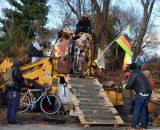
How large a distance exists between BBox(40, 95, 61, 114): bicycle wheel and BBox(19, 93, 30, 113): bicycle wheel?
22.6 inches

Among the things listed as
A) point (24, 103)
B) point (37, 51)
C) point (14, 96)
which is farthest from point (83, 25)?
point (14, 96)

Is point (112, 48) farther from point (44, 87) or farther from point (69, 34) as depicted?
point (44, 87)

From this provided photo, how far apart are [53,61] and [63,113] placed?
2.49 m

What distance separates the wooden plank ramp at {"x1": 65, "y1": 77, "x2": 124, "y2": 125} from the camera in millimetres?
14916

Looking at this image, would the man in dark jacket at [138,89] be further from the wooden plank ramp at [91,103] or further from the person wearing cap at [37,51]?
the person wearing cap at [37,51]

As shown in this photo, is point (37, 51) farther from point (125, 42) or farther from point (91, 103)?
point (125, 42)

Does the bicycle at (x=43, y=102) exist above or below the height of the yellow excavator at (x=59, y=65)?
below

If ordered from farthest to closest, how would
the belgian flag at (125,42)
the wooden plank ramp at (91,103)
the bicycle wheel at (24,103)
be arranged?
the belgian flag at (125,42) → the bicycle wheel at (24,103) → the wooden plank ramp at (91,103)

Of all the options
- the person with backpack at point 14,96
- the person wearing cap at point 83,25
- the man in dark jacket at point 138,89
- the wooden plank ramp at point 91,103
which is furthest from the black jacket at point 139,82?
the person wearing cap at point 83,25

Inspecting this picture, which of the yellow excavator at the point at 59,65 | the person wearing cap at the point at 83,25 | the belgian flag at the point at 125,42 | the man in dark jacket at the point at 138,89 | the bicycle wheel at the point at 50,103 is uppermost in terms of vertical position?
the person wearing cap at the point at 83,25

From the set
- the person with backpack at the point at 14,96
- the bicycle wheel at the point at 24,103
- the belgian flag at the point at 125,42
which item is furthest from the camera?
the belgian flag at the point at 125,42

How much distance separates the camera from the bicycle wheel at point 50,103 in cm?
1731

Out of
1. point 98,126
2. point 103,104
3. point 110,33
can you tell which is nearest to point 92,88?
point 103,104

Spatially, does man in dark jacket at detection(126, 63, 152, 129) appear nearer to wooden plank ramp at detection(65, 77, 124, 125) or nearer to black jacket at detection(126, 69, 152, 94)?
black jacket at detection(126, 69, 152, 94)
